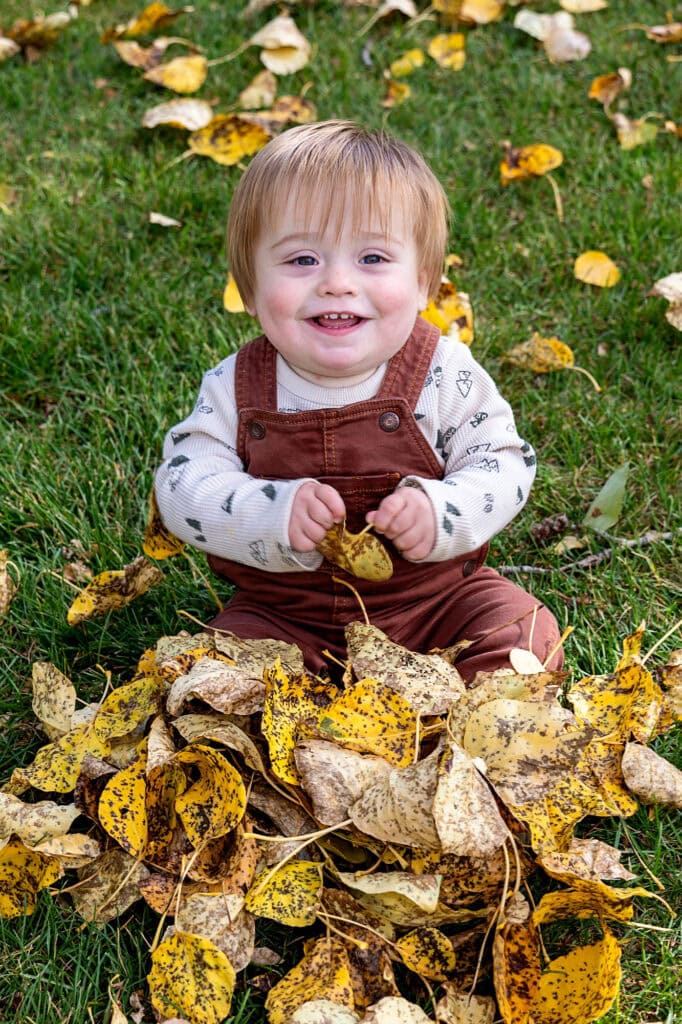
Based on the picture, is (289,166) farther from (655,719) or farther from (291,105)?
(291,105)

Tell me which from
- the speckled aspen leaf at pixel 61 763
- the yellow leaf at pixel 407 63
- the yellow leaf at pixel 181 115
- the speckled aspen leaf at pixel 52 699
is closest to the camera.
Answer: the speckled aspen leaf at pixel 61 763

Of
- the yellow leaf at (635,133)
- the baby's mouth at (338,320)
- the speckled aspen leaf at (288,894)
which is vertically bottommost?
the speckled aspen leaf at (288,894)

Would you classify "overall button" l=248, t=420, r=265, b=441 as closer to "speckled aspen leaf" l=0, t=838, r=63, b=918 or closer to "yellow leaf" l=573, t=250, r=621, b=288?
"speckled aspen leaf" l=0, t=838, r=63, b=918

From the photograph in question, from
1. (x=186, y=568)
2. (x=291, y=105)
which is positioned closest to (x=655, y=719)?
(x=186, y=568)

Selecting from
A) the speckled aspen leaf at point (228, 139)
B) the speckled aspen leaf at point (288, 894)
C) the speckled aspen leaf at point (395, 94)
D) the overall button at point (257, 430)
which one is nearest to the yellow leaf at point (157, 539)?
the overall button at point (257, 430)

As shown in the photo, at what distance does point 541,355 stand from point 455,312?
0.22 metres

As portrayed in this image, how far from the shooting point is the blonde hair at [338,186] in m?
1.82

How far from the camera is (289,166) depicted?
1842mm

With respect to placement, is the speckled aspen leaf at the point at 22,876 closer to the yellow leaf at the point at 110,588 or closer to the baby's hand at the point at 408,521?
the yellow leaf at the point at 110,588

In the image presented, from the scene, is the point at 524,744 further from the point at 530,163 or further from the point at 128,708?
the point at 530,163

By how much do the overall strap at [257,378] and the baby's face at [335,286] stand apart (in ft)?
0.34

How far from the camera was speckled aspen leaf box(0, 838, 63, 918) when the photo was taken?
5.15ft

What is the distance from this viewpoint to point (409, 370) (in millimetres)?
1948

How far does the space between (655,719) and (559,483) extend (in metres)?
0.73
